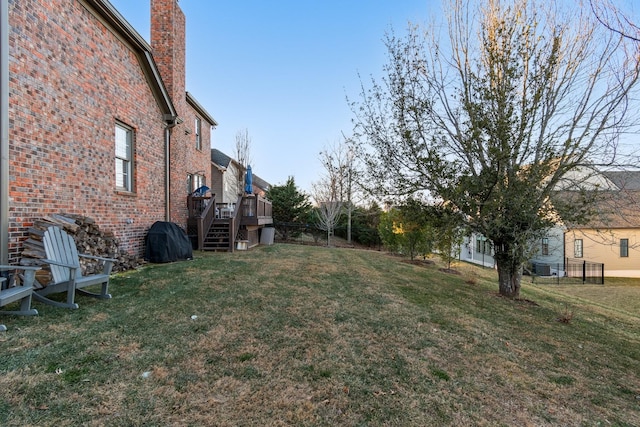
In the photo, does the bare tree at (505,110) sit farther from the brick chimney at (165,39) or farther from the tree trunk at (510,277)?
the brick chimney at (165,39)

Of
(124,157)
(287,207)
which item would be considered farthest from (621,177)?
(287,207)

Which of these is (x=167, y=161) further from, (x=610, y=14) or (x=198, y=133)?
(x=610, y=14)

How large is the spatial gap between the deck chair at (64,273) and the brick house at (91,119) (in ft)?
2.27

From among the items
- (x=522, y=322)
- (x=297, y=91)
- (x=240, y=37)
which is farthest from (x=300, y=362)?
(x=297, y=91)

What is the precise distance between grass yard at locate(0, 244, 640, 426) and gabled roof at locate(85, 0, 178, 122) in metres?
5.64

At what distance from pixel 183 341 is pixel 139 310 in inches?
52.4

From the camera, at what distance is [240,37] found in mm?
14062

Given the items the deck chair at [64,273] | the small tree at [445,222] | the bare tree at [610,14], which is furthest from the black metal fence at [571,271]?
the deck chair at [64,273]

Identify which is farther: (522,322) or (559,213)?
(559,213)

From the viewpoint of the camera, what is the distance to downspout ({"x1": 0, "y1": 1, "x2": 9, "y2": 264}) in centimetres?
467

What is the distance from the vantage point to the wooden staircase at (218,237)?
460 inches

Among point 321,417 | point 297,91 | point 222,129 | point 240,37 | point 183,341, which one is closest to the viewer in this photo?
point 321,417

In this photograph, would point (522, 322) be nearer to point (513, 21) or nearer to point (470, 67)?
→ point (470, 67)

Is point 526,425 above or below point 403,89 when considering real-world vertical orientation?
below
